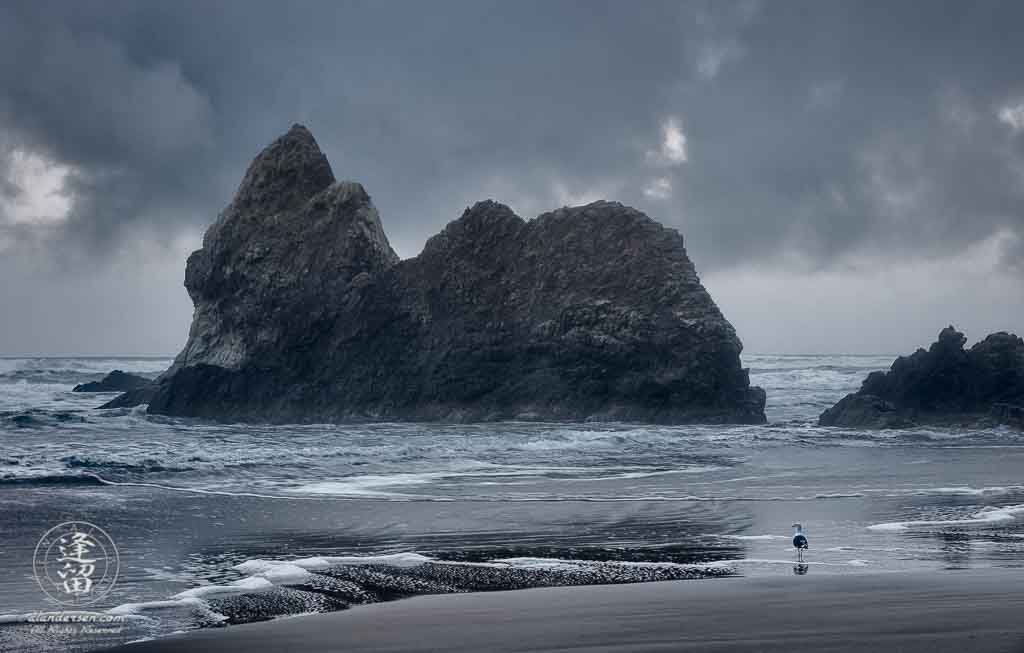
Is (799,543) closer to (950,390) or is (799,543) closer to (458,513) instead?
(458,513)

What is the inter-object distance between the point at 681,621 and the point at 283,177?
134 feet

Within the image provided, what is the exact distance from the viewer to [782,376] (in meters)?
76.8

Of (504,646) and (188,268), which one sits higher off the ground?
(188,268)

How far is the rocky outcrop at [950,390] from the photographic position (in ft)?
111

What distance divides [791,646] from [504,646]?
1.67 metres

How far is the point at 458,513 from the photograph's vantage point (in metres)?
13.4

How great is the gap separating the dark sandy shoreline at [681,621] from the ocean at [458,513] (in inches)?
20.3

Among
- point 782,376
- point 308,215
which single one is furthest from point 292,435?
point 782,376

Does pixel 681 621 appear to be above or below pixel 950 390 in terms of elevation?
below

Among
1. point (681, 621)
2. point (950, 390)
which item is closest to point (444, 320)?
point (950, 390)

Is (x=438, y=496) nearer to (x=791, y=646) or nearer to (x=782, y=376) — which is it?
(x=791, y=646)

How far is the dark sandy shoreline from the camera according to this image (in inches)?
227

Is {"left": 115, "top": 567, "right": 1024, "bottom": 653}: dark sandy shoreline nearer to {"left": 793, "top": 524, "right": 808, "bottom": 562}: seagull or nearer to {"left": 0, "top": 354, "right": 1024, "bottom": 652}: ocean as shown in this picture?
{"left": 0, "top": 354, "right": 1024, "bottom": 652}: ocean

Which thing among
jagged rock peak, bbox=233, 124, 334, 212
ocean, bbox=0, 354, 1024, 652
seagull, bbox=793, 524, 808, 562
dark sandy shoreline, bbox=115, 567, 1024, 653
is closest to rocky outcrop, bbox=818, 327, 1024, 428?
ocean, bbox=0, 354, 1024, 652
